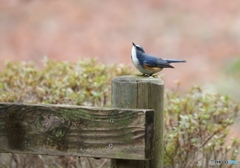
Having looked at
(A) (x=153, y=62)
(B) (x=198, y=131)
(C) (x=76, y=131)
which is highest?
(A) (x=153, y=62)

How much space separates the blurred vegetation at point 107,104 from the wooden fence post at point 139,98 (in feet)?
4.20

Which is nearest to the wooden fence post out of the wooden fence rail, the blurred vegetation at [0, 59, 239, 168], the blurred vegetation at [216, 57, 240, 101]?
the wooden fence rail

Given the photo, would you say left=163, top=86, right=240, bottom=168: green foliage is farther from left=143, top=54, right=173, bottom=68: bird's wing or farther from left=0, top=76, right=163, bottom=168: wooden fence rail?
left=0, top=76, right=163, bottom=168: wooden fence rail

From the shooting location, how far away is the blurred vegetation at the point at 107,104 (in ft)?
14.0

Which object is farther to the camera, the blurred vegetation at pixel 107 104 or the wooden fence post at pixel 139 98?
the blurred vegetation at pixel 107 104

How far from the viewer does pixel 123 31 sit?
41.7 feet

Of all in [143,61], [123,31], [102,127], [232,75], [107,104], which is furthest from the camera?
[123,31]

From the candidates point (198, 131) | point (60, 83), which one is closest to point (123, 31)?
point (60, 83)

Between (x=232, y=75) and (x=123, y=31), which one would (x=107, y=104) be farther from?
(x=123, y=31)

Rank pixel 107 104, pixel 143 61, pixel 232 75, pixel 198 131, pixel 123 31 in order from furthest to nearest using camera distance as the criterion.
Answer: pixel 123 31
pixel 107 104
pixel 198 131
pixel 232 75
pixel 143 61

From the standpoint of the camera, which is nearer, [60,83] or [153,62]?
[153,62]

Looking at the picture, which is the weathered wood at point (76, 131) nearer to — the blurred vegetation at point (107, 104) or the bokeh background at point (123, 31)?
the blurred vegetation at point (107, 104)

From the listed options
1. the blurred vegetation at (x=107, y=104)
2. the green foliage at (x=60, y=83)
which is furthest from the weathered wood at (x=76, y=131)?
the green foliage at (x=60, y=83)

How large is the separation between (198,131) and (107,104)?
0.68m
